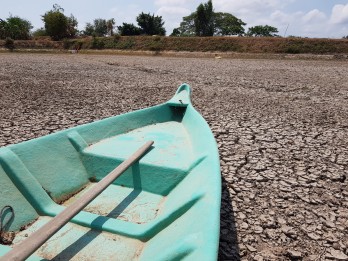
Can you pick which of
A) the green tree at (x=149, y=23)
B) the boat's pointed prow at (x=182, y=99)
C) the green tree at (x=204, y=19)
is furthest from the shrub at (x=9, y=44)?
the boat's pointed prow at (x=182, y=99)

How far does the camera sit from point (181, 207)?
2078mm

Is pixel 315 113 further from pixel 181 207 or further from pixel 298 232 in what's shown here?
pixel 181 207

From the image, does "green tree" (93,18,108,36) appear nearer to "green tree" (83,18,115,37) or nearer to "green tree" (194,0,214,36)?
"green tree" (83,18,115,37)

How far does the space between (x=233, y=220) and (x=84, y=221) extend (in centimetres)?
155

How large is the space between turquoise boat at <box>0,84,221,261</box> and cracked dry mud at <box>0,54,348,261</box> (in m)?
0.72

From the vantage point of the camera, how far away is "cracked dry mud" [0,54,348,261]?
2656mm

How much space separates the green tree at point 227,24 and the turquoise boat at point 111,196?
8206 centimetres

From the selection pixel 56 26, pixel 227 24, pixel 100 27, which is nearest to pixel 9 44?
pixel 56 26

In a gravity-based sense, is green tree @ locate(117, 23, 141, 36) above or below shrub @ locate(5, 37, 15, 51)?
above

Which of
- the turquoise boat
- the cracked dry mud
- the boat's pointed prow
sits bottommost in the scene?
the cracked dry mud

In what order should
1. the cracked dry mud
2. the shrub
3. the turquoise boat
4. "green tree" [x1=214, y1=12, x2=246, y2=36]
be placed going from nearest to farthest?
the turquoise boat
the cracked dry mud
the shrub
"green tree" [x1=214, y1=12, x2=246, y2=36]

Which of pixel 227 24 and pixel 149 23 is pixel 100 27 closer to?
pixel 149 23

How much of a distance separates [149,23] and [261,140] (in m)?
58.1

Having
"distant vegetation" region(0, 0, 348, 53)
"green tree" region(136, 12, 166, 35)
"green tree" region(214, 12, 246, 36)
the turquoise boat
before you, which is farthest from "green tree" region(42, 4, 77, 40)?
the turquoise boat
